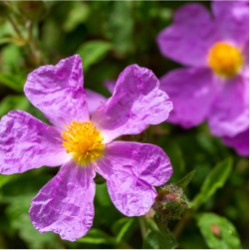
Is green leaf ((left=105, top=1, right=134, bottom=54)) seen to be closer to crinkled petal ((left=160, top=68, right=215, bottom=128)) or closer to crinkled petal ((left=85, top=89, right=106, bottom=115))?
crinkled petal ((left=160, top=68, right=215, bottom=128))

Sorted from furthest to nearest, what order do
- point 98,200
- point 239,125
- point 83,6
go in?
point 83,6 < point 239,125 < point 98,200

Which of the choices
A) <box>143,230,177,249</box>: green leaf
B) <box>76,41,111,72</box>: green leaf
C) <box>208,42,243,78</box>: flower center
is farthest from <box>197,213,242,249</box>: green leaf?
<box>76,41,111,72</box>: green leaf

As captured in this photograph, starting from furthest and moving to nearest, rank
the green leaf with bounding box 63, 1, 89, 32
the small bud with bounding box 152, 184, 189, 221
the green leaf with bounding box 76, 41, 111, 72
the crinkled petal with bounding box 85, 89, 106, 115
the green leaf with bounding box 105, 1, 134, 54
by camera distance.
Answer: the green leaf with bounding box 63, 1, 89, 32
the green leaf with bounding box 105, 1, 134, 54
the green leaf with bounding box 76, 41, 111, 72
the crinkled petal with bounding box 85, 89, 106, 115
the small bud with bounding box 152, 184, 189, 221

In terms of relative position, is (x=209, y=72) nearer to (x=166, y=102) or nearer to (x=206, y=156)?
(x=206, y=156)

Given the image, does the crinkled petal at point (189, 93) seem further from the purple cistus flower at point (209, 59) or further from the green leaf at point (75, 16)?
the green leaf at point (75, 16)

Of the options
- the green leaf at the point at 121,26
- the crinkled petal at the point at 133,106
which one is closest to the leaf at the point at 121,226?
the crinkled petal at the point at 133,106

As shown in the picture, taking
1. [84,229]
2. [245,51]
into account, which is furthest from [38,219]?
[245,51]

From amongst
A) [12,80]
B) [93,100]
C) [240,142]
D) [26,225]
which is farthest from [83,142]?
[240,142]
